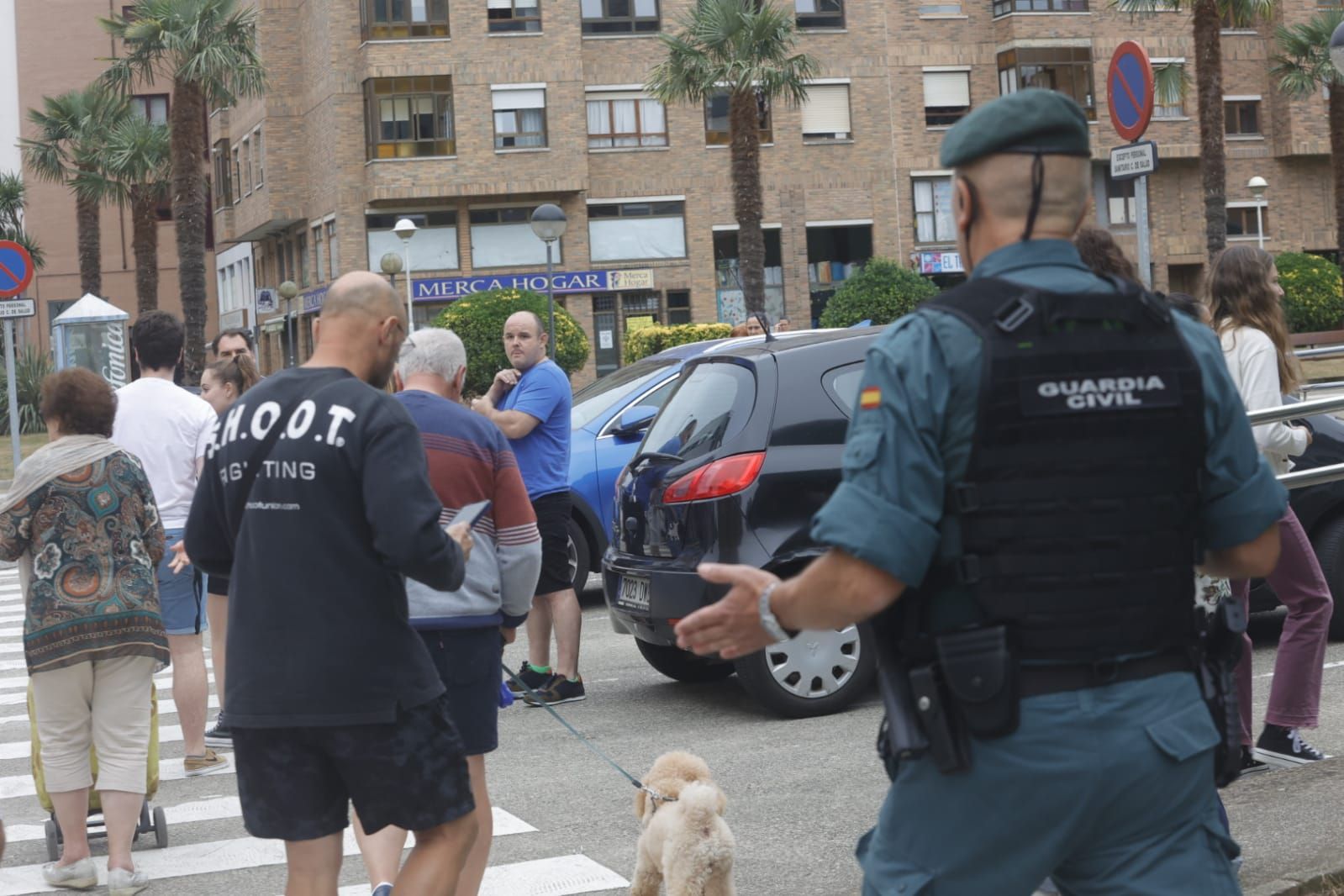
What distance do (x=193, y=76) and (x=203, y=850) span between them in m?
37.7

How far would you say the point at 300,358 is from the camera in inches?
2406

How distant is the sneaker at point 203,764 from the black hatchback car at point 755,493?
2.10m

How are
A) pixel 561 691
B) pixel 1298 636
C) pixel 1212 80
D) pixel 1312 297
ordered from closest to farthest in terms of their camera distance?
pixel 1298 636, pixel 561 691, pixel 1212 80, pixel 1312 297

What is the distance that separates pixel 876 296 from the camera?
44719 millimetres

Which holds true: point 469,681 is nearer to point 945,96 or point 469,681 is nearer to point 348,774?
point 348,774

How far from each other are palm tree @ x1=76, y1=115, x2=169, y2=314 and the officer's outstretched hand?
50.3 metres

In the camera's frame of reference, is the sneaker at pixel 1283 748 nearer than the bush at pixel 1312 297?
Yes

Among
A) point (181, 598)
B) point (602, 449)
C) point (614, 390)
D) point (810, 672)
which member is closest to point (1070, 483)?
point (810, 672)

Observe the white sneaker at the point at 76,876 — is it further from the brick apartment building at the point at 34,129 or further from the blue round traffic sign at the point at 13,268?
the brick apartment building at the point at 34,129

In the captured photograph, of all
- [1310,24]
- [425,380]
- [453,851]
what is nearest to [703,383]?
[425,380]

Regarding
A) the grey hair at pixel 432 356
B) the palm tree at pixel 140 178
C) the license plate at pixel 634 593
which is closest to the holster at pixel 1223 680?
the grey hair at pixel 432 356

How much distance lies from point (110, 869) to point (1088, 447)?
14.5 ft

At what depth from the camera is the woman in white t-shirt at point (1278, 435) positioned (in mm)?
5949

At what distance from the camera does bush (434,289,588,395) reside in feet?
124
